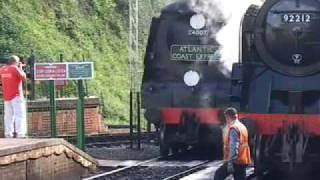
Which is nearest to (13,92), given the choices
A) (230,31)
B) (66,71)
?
(66,71)

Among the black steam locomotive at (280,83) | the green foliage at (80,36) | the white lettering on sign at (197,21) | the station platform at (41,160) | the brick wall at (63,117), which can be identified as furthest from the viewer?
the green foliage at (80,36)

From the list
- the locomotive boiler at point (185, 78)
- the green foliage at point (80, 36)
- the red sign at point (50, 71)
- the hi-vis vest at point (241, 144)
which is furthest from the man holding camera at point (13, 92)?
the green foliage at point (80, 36)

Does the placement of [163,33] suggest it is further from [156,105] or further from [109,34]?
[109,34]

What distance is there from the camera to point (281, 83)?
12.0m

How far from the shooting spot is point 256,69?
12242 mm

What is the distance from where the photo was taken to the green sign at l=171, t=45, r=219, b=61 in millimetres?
15570

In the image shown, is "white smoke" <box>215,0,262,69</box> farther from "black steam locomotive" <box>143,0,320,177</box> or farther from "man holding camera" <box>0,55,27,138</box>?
"man holding camera" <box>0,55,27,138</box>

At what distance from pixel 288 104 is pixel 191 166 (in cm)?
310

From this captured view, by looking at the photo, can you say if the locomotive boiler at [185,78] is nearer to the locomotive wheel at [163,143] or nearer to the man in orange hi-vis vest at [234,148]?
the locomotive wheel at [163,143]

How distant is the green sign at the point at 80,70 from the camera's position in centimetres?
1491

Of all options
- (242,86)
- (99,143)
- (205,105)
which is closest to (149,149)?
(99,143)

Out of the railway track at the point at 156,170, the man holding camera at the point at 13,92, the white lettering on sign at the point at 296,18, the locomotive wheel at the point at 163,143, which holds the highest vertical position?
the white lettering on sign at the point at 296,18

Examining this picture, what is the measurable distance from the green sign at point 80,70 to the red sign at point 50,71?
Answer: 0.35 ft

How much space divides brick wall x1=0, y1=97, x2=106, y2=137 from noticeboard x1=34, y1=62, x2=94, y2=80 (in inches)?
114
